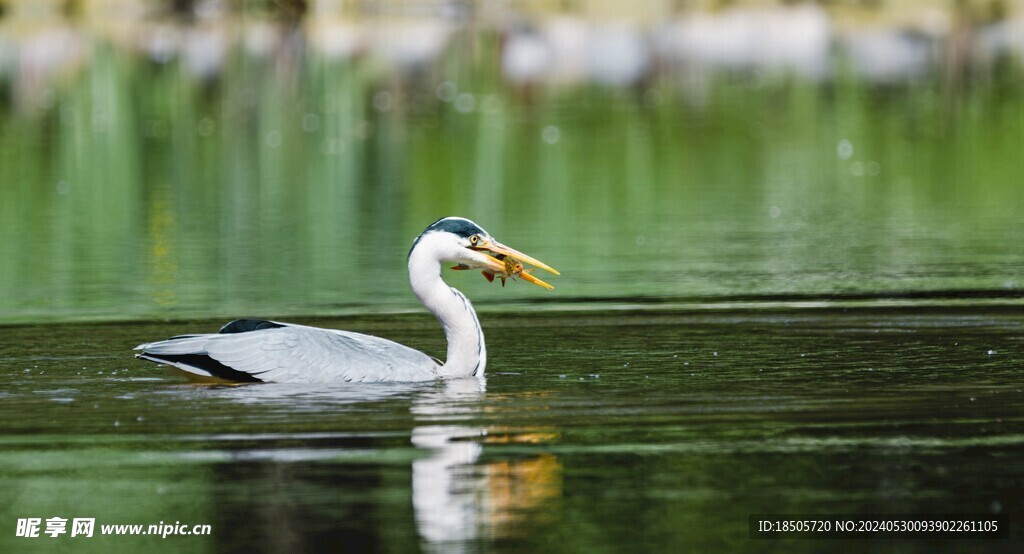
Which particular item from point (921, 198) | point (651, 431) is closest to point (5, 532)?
point (651, 431)

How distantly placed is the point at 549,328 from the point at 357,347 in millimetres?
2593

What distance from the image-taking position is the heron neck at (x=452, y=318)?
11.4 meters

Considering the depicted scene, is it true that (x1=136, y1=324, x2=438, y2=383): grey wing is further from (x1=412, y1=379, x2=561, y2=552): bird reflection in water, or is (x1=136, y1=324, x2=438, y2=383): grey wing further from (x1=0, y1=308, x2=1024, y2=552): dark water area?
(x1=412, y1=379, x2=561, y2=552): bird reflection in water

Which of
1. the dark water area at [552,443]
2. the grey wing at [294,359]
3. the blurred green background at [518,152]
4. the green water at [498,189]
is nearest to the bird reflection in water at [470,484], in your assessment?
the dark water area at [552,443]

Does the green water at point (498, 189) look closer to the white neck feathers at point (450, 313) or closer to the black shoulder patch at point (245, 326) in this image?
the white neck feathers at point (450, 313)

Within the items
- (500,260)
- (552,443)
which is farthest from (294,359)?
(552,443)

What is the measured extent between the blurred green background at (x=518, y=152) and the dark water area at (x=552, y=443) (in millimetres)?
2587

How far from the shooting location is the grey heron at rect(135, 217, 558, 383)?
11141 millimetres

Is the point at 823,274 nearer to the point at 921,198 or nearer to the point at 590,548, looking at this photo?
the point at 921,198

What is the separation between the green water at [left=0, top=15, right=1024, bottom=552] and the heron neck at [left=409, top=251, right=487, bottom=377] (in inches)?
6.4

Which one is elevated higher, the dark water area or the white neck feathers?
the white neck feathers

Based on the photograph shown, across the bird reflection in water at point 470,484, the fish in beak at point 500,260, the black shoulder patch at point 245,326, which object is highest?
the fish in beak at point 500,260

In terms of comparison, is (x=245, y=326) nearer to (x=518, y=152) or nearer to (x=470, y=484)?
(x=470, y=484)

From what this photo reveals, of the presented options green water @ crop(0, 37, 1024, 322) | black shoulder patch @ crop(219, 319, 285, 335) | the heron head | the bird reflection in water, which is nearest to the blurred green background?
green water @ crop(0, 37, 1024, 322)
